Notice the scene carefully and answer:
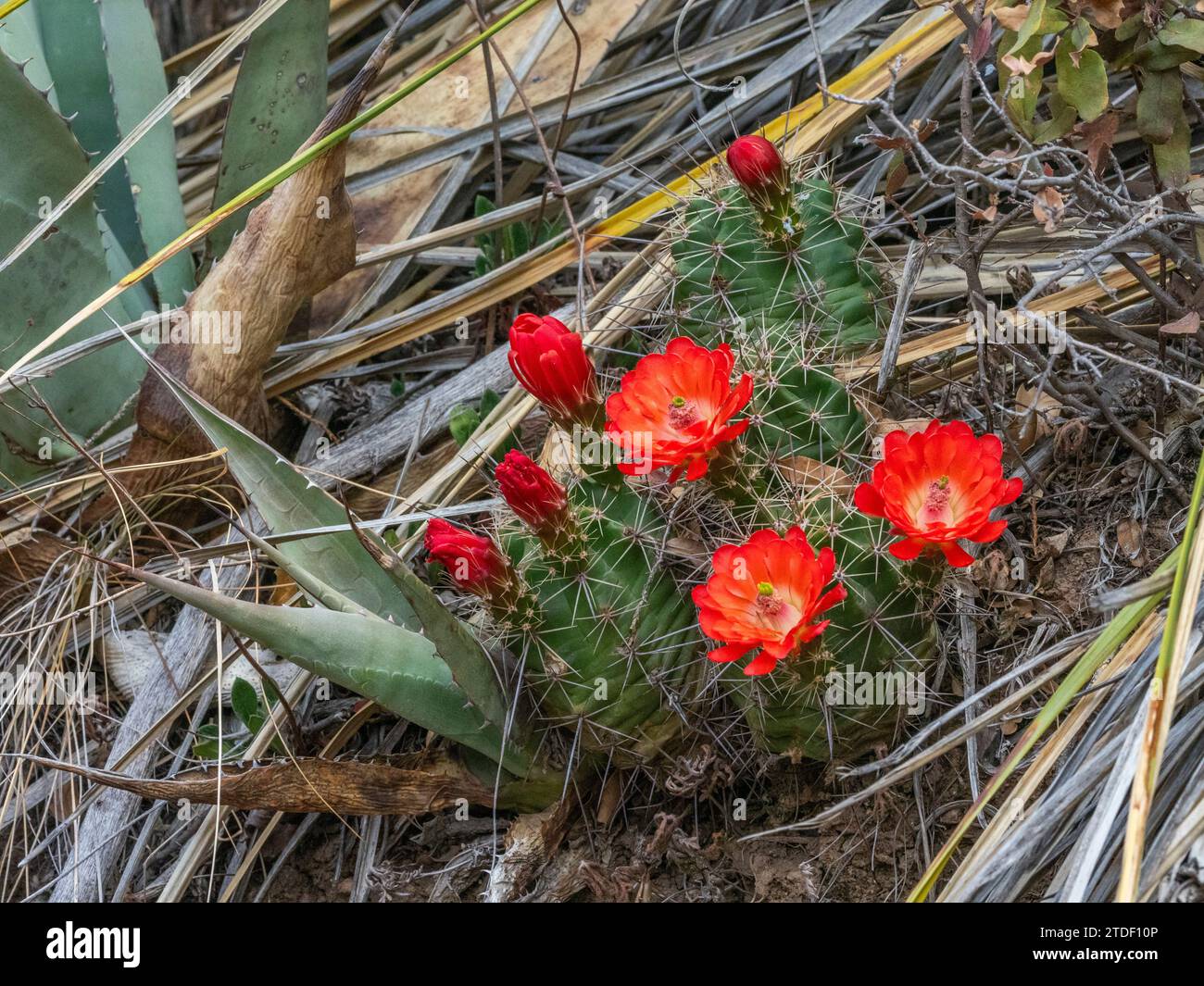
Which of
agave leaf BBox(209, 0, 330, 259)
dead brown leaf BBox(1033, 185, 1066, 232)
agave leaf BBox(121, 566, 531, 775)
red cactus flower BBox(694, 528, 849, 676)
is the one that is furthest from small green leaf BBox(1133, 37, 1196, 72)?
agave leaf BBox(209, 0, 330, 259)

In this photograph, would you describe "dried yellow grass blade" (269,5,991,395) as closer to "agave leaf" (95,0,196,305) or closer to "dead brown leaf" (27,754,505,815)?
"agave leaf" (95,0,196,305)

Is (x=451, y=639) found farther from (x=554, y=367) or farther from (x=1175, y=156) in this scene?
(x=1175, y=156)

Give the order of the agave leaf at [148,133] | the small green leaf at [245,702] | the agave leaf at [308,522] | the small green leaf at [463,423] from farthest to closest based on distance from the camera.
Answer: the agave leaf at [148,133], the small green leaf at [463,423], the small green leaf at [245,702], the agave leaf at [308,522]

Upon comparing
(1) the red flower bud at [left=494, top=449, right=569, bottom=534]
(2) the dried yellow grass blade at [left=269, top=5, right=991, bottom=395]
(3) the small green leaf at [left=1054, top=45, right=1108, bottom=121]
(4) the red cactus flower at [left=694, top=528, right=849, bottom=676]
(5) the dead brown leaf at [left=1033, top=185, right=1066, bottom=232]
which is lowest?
(4) the red cactus flower at [left=694, top=528, right=849, bottom=676]

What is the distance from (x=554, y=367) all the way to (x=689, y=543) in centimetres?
30

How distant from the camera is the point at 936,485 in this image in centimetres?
140

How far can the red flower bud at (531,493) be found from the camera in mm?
1460

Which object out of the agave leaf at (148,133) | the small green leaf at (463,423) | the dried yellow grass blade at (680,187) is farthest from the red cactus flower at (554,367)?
the agave leaf at (148,133)

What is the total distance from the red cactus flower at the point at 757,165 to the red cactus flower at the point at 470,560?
0.63 m

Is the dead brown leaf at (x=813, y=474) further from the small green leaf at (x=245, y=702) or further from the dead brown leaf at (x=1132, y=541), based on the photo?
the small green leaf at (x=245, y=702)

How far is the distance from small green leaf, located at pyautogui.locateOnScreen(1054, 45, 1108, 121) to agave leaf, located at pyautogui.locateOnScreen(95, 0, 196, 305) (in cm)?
166

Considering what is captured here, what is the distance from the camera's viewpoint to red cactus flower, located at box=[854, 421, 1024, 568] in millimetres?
1350

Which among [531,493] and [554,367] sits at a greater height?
[554,367]

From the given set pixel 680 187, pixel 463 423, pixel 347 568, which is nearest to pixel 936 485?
pixel 347 568
